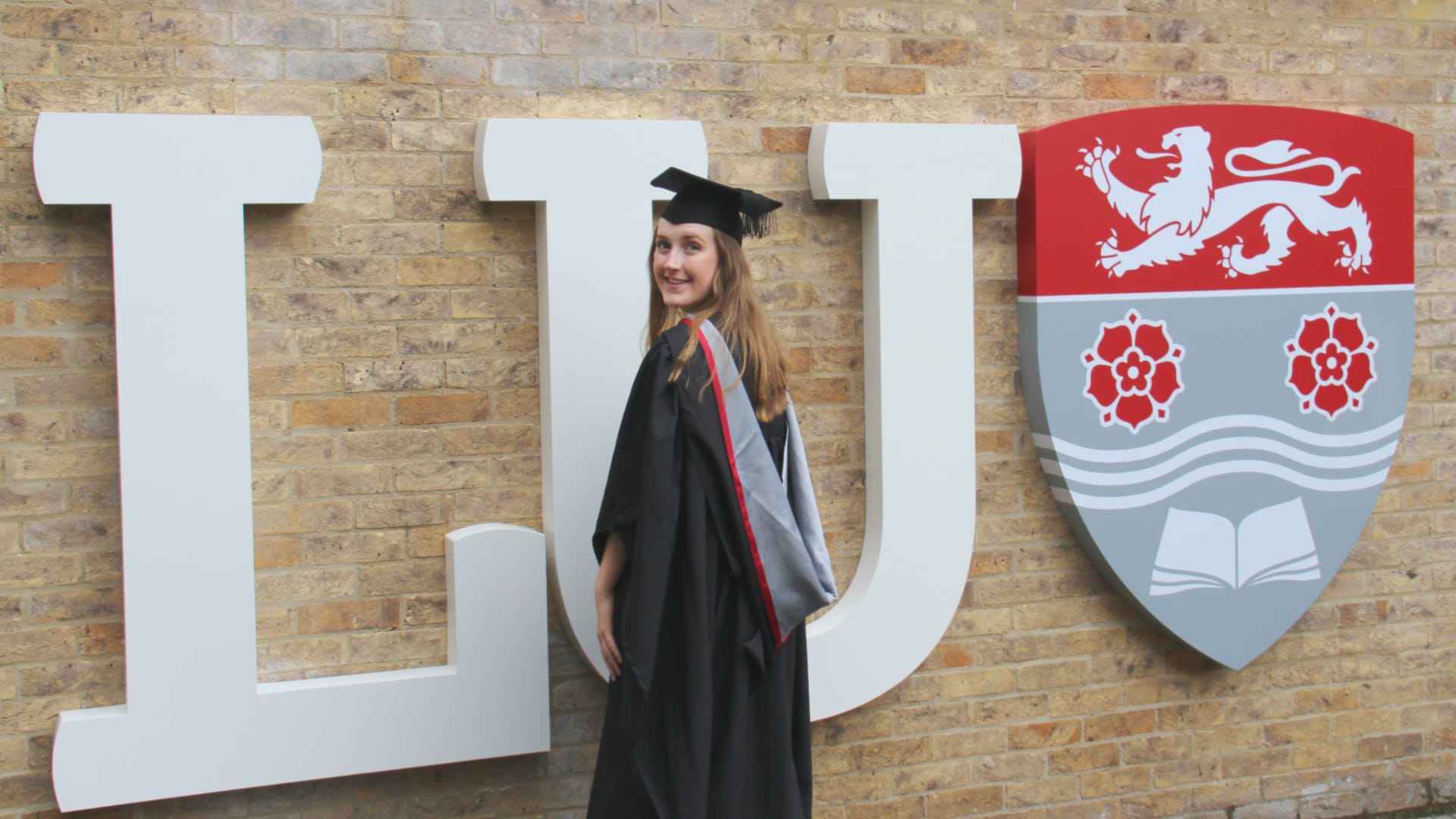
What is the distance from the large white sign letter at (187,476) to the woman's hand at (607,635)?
656 mm

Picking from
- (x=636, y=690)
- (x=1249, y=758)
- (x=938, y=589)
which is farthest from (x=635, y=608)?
(x=1249, y=758)

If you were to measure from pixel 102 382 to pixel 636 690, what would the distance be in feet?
4.65

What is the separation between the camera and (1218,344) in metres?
3.90

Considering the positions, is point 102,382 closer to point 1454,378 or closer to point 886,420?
point 886,420

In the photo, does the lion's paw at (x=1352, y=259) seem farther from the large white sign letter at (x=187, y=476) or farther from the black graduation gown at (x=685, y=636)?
Result: the large white sign letter at (x=187, y=476)

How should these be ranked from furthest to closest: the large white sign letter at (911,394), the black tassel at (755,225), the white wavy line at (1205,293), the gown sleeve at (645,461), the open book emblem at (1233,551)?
the open book emblem at (1233,551) → the white wavy line at (1205,293) → the large white sign letter at (911,394) → the black tassel at (755,225) → the gown sleeve at (645,461)

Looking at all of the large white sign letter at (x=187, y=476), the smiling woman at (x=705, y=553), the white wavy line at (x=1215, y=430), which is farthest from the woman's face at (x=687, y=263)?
the white wavy line at (x=1215, y=430)

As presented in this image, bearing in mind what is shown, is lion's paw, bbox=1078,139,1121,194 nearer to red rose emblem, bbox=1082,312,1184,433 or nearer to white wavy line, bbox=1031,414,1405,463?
red rose emblem, bbox=1082,312,1184,433

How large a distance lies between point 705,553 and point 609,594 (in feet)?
0.86

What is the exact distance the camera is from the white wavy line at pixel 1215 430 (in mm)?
3779

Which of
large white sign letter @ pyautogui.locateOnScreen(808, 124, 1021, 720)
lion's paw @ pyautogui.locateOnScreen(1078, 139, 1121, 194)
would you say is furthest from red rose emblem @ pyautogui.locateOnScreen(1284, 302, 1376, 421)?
large white sign letter @ pyautogui.locateOnScreen(808, 124, 1021, 720)

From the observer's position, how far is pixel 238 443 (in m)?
3.18

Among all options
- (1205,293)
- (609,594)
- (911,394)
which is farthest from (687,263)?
(1205,293)

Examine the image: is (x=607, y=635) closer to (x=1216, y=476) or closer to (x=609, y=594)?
(x=609, y=594)
